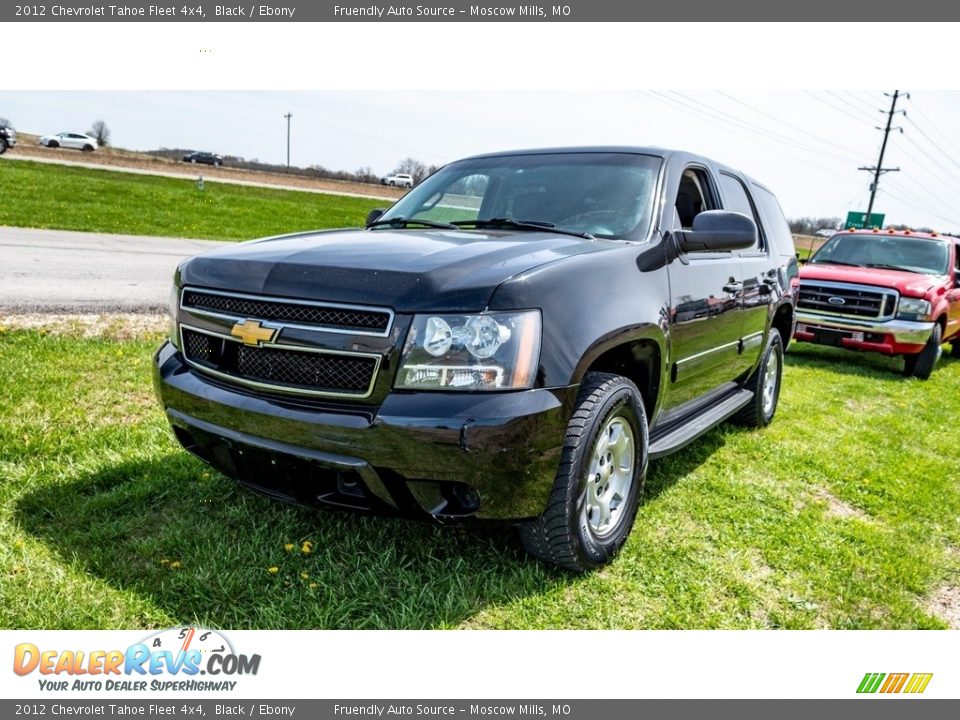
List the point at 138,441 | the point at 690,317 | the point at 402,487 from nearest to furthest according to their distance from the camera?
1. the point at 402,487
2. the point at 690,317
3. the point at 138,441

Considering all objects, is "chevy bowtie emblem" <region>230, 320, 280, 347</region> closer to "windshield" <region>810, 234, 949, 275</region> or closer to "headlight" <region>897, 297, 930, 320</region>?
"headlight" <region>897, 297, 930, 320</region>

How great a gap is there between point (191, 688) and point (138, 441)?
2126 millimetres

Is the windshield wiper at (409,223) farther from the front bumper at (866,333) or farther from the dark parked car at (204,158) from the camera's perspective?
the dark parked car at (204,158)

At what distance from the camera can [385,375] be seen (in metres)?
2.49

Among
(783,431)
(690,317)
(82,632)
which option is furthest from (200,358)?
(783,431)

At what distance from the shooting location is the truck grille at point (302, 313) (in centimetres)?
251

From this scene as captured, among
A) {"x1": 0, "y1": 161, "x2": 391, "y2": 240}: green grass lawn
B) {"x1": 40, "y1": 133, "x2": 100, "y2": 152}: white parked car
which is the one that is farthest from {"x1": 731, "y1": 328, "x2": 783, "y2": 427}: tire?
{"x1": 40, "y1": 133, "x2": 100, "y2": 152}: white parked car

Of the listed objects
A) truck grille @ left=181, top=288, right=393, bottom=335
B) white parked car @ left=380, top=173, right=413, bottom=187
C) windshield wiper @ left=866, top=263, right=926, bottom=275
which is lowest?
white parked car @ left=380, top=173, right=413, bottom=187

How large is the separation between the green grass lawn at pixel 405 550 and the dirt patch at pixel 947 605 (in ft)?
0.16

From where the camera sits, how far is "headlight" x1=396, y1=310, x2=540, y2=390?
8.09ft

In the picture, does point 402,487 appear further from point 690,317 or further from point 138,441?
point 138,441

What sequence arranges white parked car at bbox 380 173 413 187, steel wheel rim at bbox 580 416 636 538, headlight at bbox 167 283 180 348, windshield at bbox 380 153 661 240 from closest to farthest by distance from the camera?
steel wheel rim at bbox 580 416 636 538 → headlight at bbox 167 283 180 348 → windshield at bbox 380 153 661 240 → white parked car at bbox 380 173 413 187

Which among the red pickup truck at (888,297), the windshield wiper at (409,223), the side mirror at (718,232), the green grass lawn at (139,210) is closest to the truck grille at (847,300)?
the red pickup truck at (888,297)

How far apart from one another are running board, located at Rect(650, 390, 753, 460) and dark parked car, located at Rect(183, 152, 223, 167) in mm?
55483
